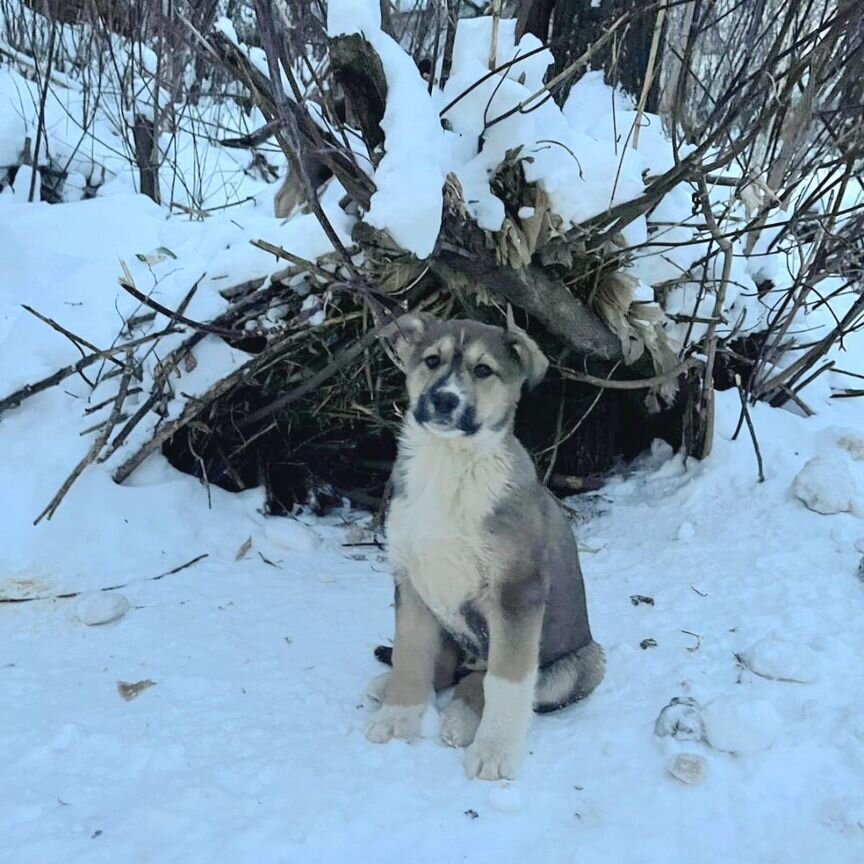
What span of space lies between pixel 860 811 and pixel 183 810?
214cm

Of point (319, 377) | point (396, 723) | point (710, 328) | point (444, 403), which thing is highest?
point (710, 328)

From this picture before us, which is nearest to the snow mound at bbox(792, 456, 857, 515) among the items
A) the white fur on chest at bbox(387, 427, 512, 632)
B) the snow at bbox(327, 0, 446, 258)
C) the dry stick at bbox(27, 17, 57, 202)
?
the white fur on chest at bbox(387, 427, 512, 632)

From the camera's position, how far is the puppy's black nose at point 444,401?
10.3 feet

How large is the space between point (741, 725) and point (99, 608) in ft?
9.16

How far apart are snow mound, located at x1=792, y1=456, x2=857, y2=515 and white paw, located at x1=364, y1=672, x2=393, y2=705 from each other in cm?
271

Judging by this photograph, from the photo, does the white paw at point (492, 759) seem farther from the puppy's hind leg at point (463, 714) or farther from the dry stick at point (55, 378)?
the dry stick at point (55, 378)

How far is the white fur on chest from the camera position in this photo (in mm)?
3115

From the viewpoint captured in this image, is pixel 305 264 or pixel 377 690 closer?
pixel 377 690

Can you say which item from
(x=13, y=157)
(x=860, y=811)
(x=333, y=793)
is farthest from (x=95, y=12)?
(x=860, y=811)

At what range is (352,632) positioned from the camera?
4.01m

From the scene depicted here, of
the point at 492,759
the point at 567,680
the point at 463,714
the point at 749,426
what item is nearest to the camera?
the point at 492,759

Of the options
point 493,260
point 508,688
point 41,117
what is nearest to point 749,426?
point 493,260

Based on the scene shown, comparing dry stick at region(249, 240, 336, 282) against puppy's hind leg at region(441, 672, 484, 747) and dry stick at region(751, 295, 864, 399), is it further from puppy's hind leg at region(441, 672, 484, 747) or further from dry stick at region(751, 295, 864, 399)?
dry stick at region(751, 295, 864, 399)

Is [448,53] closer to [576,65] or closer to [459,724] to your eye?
[576,65]
